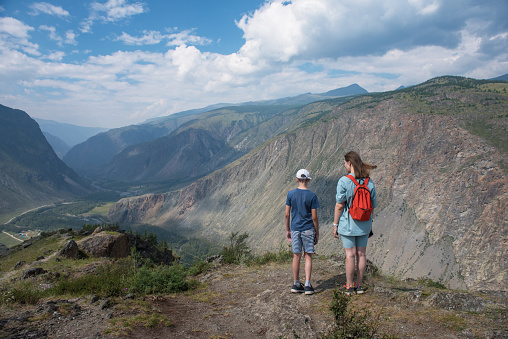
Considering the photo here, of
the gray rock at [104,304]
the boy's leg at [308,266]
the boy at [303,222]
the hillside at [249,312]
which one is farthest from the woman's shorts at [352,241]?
the gray rock at [104,304]

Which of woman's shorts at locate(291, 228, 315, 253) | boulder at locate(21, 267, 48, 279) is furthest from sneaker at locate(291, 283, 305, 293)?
boulder at locate(21, 267, 48, 279)

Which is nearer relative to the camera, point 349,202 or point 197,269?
point 349,202

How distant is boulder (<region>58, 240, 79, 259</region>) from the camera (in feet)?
43.7

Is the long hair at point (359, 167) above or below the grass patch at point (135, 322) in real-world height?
above

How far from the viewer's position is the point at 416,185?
61.8 m

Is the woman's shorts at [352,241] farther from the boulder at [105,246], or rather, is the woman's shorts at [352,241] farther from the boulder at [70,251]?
the boulder at [70,251]

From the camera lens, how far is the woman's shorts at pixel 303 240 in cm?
611

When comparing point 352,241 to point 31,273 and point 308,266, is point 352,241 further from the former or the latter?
point 31,273

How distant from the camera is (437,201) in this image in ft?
186

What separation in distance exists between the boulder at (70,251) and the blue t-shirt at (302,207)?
40.7 ft

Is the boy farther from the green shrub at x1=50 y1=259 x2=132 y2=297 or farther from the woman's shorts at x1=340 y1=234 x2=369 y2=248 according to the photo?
the green shrub at x1=50 y1=259 x2=132 y2=297

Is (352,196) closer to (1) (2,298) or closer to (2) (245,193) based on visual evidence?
(1) (2,298)

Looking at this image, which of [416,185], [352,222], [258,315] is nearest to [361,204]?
[352,222]

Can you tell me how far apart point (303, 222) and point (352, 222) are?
3.39ft
